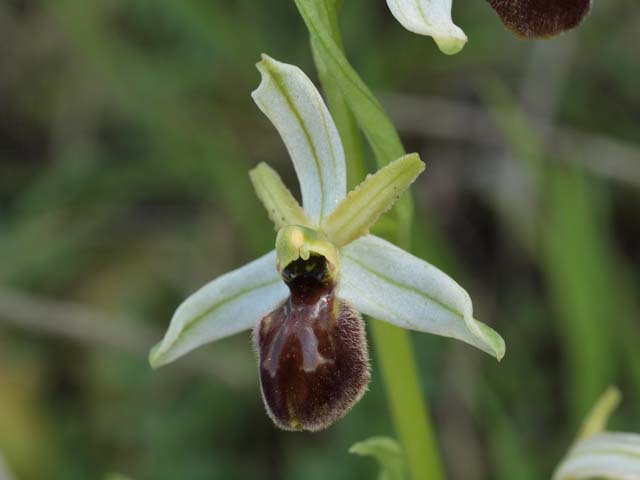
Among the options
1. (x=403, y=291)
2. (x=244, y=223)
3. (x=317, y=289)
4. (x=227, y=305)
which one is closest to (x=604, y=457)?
(x=403, y=291)

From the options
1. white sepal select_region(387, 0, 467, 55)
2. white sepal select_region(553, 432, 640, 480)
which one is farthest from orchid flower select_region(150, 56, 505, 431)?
white sepal select_region(553, 432, 640, 480)

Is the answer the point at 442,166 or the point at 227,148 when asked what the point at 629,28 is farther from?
the point at 227,148

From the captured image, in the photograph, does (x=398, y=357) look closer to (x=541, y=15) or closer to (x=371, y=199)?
(x=371, y=199)

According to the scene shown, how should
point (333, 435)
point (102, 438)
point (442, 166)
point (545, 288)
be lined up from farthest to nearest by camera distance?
point (442, 166)
point (545, 288)
point (102, 438)
point (333, 435)

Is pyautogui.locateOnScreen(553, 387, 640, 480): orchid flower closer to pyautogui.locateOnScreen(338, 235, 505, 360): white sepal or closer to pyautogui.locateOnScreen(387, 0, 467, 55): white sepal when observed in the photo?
pyautogui.locateOnScreen(338, 235, 505, 360): white sepal

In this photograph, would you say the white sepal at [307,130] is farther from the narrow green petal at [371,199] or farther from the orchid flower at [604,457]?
the orchid flower at [604,457]

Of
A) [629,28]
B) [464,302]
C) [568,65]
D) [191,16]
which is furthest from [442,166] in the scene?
[464,302]
